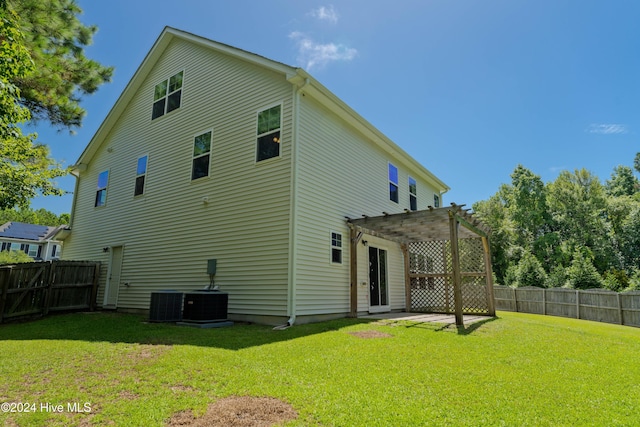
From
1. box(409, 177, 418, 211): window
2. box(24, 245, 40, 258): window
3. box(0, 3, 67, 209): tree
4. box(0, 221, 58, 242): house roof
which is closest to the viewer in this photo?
box(0, 3, 67, 209): tree

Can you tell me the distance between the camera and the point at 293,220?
25.1 ft

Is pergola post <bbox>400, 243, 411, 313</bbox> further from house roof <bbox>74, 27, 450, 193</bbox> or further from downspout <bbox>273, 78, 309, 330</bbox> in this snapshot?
downspout <bbox>273, 78, 309, 330</bbox>

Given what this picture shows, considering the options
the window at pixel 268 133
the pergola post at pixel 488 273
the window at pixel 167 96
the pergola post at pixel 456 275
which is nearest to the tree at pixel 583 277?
the pergola post at pixel 488 273

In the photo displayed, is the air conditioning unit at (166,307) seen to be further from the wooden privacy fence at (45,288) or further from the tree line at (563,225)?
the tree line at (563,225)

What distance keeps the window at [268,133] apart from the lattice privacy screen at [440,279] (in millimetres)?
6200

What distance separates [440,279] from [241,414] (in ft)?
35.4

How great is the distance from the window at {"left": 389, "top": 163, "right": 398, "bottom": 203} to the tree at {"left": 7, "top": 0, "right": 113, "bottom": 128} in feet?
33.2

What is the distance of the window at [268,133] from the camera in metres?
8.54

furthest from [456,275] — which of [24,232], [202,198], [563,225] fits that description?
[24,232]

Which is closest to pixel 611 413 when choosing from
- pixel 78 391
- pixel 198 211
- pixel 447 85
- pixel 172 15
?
pixel 78 391

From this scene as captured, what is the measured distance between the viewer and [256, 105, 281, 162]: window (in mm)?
8536

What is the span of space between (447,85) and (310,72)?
7.79 metres

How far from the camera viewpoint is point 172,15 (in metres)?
12.0

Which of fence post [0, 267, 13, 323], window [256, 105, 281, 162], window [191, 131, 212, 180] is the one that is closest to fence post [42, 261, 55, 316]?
fence post [0, 267, 13, 323]
